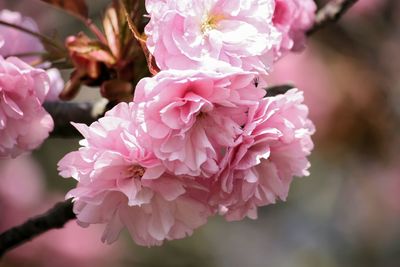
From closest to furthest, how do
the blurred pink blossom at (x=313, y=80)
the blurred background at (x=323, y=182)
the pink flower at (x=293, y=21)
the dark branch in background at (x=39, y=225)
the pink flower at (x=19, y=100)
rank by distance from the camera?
1. the pink flower at (x=19, y=100)
2. the pink flower at (x=293, y=21)
3. the dark branch in background at (x=39, y=225)
4. the blurred background at (x=323, y=182)
5. the blurred pink blossom at (x=313, y=80)

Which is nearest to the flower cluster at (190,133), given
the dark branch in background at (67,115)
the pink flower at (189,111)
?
the pink flower at (189,111)

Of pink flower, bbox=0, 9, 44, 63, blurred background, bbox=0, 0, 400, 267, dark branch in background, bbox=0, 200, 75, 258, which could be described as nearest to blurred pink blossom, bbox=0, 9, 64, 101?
pink flower, bbox=0, 9, 44, 63

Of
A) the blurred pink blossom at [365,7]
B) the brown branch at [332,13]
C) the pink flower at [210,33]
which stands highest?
the pink flower at [210,33]

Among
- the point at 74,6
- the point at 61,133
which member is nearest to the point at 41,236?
the point at 61,133

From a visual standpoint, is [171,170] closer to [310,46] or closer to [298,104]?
[298,104]

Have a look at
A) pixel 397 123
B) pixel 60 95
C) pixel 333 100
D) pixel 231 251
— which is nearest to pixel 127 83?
pixel 60 95

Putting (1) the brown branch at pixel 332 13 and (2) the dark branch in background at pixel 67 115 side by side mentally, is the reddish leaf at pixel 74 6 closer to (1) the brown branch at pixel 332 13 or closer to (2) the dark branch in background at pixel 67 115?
(2) the dark branch in background at pixel 67 115
